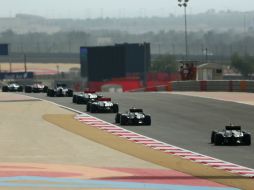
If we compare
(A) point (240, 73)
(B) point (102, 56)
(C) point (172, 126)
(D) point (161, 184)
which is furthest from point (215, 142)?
(A) point (240, 73)

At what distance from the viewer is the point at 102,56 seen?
135 metres

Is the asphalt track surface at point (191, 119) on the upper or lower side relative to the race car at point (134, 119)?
lower

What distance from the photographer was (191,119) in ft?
130

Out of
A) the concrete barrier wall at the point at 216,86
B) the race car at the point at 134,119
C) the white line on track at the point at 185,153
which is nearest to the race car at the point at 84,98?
the white line on track at the point at 185,153

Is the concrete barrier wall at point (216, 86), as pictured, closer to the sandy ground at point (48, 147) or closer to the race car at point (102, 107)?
the race car at point (102, 107)

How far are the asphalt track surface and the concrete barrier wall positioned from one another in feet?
22.6

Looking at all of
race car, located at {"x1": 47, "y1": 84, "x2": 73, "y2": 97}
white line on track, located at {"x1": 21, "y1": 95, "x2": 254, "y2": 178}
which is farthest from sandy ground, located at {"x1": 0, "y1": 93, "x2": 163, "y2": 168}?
race car, located at {"x1": 47, "y1": 84, "x2": 73, "y2": 97}

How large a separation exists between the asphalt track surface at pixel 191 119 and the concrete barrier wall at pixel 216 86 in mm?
6886

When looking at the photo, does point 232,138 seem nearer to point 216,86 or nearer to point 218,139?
point 218,139

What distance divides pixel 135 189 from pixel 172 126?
19526 millimetres

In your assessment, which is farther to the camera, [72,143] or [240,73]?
[240,73]

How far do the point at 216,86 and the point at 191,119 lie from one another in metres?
27.9

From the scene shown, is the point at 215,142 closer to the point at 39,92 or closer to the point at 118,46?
the point at 39,92

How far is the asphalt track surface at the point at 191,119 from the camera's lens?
1012 inches
